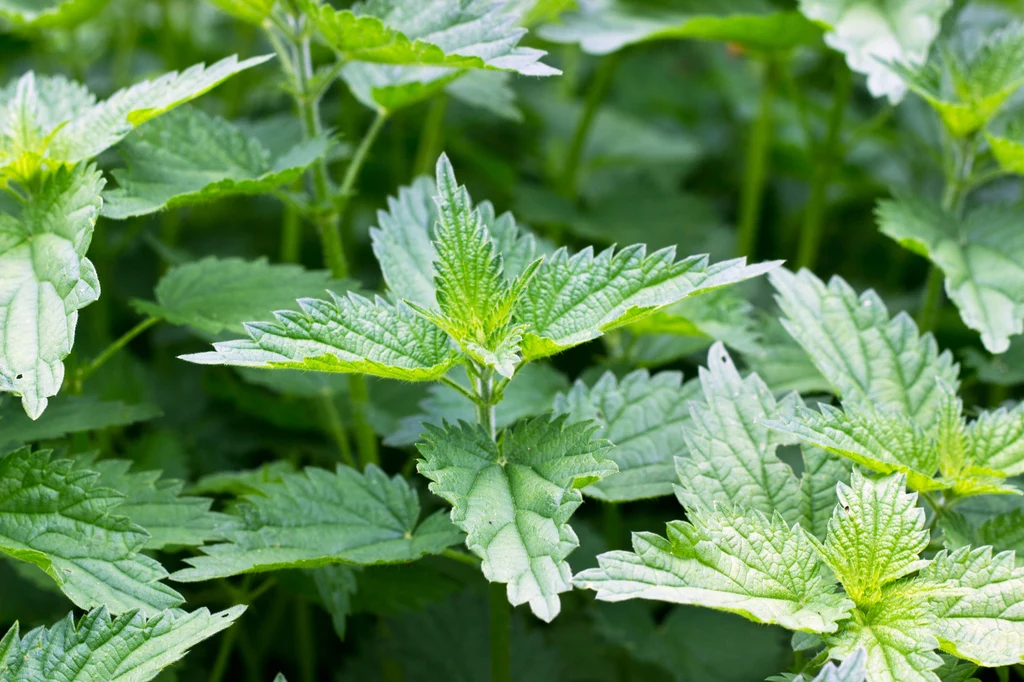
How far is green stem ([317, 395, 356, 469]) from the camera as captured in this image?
1.90 meters

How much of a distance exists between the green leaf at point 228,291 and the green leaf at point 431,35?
395 mm

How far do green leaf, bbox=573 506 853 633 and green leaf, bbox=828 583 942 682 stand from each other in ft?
0.10

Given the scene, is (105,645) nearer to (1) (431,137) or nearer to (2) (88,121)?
(2) (88,121)

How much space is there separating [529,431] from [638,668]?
3.08 feet

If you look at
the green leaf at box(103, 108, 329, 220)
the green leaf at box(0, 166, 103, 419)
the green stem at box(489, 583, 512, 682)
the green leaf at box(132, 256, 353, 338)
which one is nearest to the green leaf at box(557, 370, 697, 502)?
the green stem at box(489, 583, 512, 682)

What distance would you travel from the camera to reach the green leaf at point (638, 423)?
1.44 metres

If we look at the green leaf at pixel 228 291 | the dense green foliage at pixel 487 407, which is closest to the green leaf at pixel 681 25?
the dense green foliage at pixel 487 407

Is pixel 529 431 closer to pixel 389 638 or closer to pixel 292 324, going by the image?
pixel 292 324

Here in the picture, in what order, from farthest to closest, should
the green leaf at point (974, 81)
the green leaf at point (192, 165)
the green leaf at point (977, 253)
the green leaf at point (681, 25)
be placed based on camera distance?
the green leaf at point (681, 25)
the green leaf at point (974, 81)
the green leaf at point (977, 253)
the green leaf at point (192, 165)

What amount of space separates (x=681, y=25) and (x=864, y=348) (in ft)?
3.18

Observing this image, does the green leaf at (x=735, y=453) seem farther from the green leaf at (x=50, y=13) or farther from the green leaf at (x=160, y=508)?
the green leaf at (x=50, y=13)

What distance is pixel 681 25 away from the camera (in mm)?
2174

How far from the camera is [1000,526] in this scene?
139 cm

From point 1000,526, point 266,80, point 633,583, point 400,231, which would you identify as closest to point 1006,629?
point 1000,526
